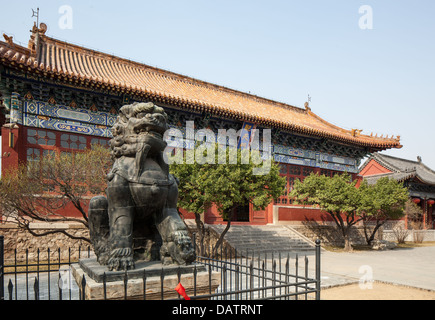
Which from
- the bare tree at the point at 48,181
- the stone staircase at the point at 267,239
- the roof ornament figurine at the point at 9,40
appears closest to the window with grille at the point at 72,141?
the bare tree at the point at 48,181

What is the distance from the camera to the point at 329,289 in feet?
23.1

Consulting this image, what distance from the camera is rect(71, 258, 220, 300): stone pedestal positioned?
2732mm

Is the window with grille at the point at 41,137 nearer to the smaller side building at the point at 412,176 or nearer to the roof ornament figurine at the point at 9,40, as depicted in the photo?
the roof ornament figurine at the point at 9,40

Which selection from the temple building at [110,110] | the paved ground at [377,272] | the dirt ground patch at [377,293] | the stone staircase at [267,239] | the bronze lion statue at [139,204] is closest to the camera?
the bronze lion statue at [139,204]

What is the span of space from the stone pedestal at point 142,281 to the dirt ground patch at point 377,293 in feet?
13.3

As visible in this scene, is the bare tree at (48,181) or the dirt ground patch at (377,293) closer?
the dirt ground patch at (377,293)

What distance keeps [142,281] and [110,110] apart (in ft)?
32.7

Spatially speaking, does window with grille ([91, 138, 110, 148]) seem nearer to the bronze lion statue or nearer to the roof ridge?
the roof ridge

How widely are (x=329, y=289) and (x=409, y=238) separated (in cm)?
1771

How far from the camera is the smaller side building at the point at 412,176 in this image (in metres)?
23.6

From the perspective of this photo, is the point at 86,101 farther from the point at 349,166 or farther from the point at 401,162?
the point at 401,162

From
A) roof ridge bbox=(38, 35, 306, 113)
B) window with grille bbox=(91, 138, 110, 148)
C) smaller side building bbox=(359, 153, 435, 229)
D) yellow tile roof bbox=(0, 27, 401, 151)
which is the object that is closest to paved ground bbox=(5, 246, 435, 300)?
window with grille bbox=(91, 138, 110, 148)

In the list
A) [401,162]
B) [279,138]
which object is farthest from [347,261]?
[401,162]

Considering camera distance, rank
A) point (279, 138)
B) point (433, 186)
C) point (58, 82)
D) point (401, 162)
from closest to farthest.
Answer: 1. point (58, 82)
2. point (279, 138)
3. point (433, 186)
4. point (401, 162)
